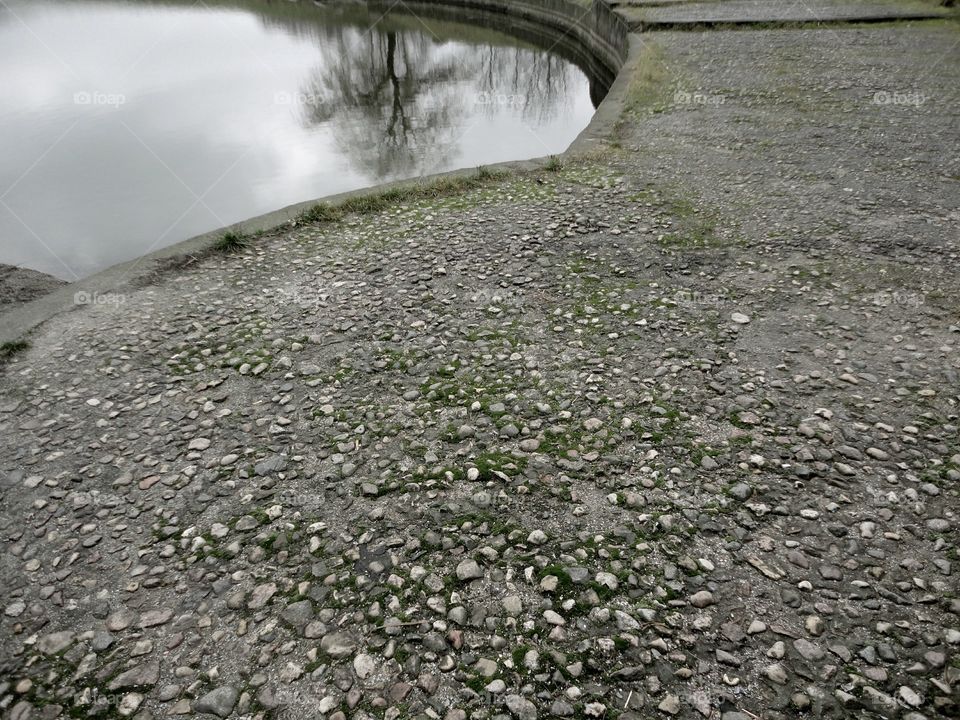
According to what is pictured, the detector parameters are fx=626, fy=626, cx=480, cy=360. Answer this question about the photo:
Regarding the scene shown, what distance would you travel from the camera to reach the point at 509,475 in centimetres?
516

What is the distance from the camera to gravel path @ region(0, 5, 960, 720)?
3.81m

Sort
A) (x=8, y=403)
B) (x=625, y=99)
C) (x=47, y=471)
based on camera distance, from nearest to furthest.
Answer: (x=47, y=471) < (x=8, y=403) < (x=625, y=99)

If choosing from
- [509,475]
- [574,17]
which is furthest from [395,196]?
[574,17]

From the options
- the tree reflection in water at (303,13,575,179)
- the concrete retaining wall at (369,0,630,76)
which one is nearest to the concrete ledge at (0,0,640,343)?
the concrete retaining wall at (369,0,630,76)

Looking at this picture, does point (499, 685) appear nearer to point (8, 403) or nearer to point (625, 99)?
point (8, 403)

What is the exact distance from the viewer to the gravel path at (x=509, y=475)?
3807mm

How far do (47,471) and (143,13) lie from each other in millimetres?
40376

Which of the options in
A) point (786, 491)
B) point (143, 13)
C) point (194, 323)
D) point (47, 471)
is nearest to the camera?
point (786, 491)

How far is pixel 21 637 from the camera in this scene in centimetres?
413

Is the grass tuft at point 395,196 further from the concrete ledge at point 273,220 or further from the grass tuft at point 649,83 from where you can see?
the grass tuft at point 649,83

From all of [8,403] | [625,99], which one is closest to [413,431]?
[8,403]

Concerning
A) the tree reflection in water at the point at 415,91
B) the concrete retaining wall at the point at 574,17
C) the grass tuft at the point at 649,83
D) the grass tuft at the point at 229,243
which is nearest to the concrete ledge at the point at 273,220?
the concrete retaining wall at the point at 574,17

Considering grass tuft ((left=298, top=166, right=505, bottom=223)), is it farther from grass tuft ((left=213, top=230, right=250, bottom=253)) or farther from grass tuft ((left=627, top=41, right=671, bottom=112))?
grass tuft ((left=627, top=41, right=671, bottom=112))

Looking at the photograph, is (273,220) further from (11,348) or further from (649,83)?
(649,83)
